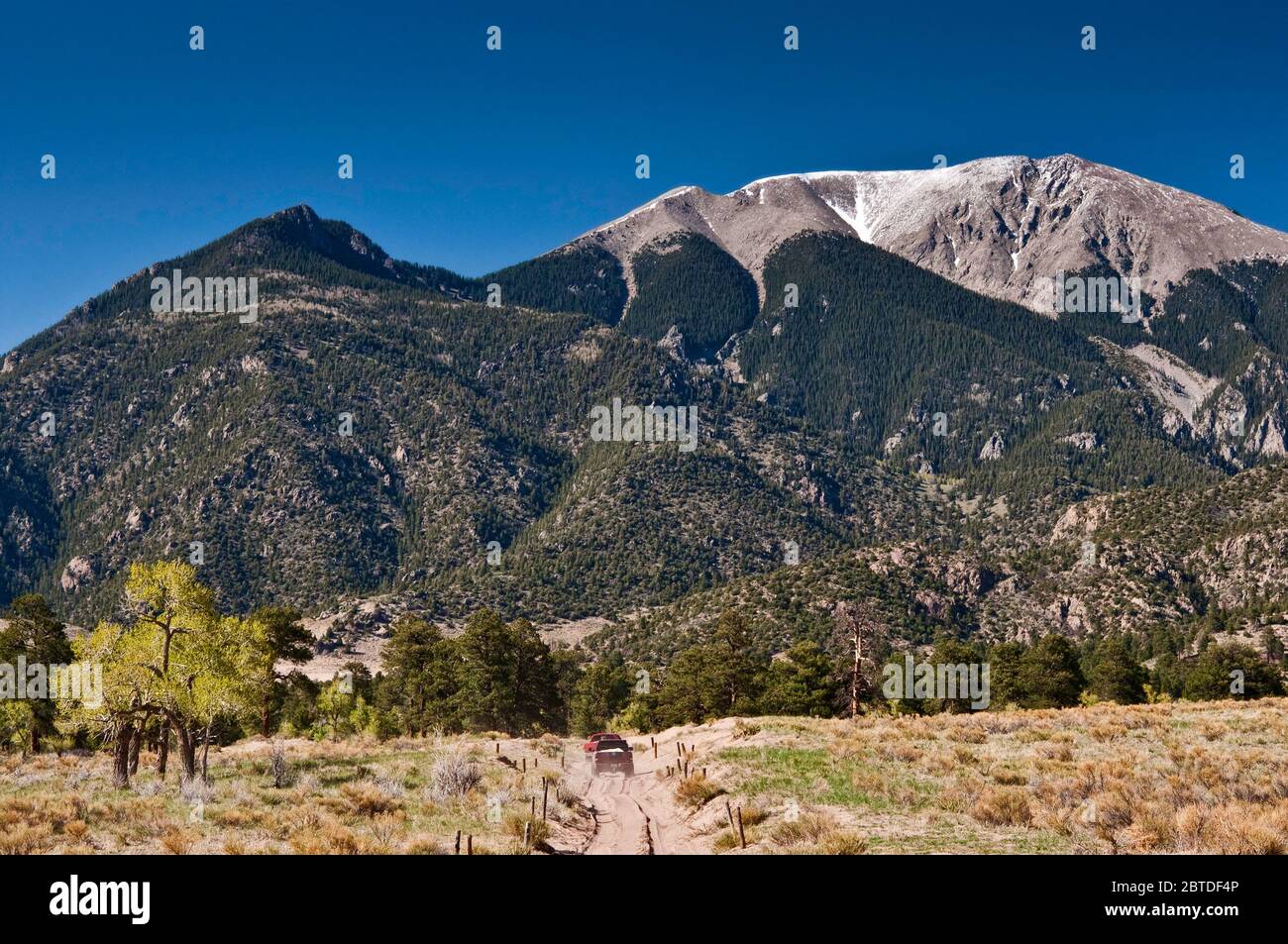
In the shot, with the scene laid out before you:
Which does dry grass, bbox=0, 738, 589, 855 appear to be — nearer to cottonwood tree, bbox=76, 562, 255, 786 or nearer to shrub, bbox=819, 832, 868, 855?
cottonwood tree, bbox=76, 562, 255, 786

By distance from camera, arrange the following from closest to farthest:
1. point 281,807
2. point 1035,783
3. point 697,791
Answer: point 1035,783, point 281,807, point 697,791

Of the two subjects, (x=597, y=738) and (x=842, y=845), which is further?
(x=597, y=738)

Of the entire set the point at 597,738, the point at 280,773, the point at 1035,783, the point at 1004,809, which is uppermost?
the point at 1004,809

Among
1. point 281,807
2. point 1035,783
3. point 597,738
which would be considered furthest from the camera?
point 597,738

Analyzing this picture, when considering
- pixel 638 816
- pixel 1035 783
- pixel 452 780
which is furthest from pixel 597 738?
pixel 1035 783

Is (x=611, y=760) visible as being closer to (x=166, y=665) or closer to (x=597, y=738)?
(x=597, y=738)

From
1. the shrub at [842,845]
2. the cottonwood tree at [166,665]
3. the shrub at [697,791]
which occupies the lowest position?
the shrub at [697,791]

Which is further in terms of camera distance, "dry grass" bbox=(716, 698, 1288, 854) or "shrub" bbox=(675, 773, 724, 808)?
"shrub" bbox=(675, 773, 724, 808)

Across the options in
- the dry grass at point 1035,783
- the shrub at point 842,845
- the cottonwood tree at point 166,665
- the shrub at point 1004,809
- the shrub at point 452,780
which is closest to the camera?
the shrub at point 842,845

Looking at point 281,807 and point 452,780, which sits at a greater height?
point 281,807

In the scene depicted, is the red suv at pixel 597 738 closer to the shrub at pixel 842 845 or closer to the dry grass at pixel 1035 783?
the dry grass at pixel 1035 783

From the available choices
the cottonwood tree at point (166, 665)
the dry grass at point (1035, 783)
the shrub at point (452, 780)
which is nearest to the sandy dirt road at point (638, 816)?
the dry grass at point (1035, 783)

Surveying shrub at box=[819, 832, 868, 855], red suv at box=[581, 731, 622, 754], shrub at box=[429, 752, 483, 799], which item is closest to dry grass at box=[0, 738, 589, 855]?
shrub at box=[429, 752, 483, 799]
